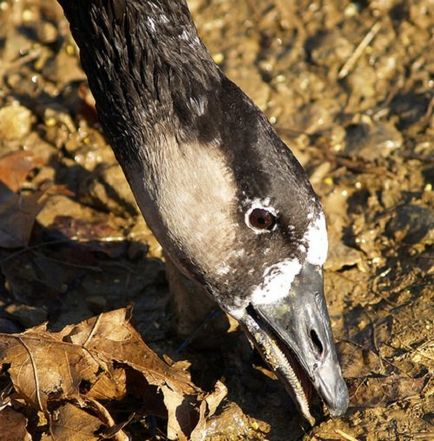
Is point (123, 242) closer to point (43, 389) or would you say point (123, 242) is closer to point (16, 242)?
point (16, 242)

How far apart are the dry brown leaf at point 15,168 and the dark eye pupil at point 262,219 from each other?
93.5 inches

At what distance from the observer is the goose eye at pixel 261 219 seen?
13.6 ft

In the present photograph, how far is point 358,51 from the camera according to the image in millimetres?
6746

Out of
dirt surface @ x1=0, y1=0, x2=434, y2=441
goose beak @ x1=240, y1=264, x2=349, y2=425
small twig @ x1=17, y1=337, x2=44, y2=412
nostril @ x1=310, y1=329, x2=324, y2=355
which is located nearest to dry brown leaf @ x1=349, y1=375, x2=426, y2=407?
dirt surface @ x1=0, y1=0, x2=434, y2=441

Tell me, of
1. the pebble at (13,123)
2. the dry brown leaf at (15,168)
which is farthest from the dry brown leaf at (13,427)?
the pebble at (13,123)

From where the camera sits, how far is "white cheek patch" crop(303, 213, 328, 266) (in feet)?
Result: 13.8

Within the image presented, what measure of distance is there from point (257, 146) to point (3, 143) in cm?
284

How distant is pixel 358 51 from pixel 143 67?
8.92ft

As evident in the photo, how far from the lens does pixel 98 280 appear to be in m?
5.65

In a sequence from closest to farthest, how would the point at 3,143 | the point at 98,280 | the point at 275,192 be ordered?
the point at 275,192 < the point at 98,280 < the point at 3,143

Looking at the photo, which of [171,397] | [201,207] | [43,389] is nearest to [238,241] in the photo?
[201,207]

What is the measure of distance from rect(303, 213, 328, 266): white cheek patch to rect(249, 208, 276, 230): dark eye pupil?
0.16m

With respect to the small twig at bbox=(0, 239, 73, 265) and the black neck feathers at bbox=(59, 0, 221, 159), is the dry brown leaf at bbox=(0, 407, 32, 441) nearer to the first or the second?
the black neck feathers at bbox=(59, 0, 221, 159)

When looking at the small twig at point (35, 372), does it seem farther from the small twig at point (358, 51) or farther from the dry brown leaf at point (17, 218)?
the small twig at point (358, 51)
